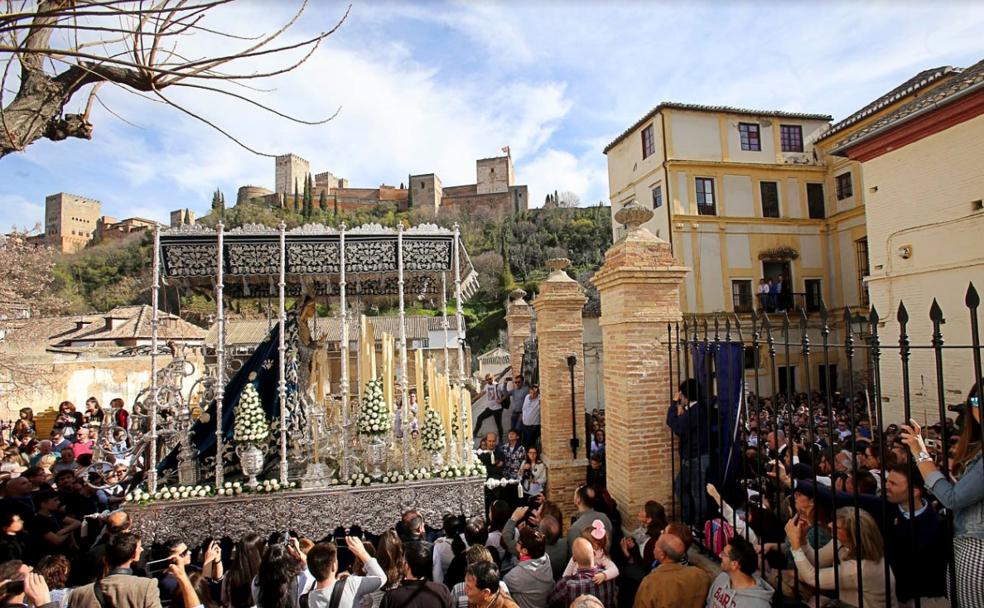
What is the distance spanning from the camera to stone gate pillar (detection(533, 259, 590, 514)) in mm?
7156

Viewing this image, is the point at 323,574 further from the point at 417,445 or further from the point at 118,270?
the point at 118,270

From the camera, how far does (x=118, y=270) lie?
5106 centimetres

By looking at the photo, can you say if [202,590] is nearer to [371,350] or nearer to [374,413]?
[374,413]

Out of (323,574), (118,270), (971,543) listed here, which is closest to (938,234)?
(971,543)

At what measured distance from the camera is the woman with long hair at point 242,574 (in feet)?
11.7

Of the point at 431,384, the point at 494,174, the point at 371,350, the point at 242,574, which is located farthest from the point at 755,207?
the point at 494,174

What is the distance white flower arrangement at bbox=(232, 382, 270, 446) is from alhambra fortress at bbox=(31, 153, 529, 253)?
64466 millimetres

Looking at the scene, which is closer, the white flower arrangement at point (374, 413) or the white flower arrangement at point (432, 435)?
the white flower arrangement at point (374, 413)

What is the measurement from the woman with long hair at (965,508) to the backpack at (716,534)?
152cm

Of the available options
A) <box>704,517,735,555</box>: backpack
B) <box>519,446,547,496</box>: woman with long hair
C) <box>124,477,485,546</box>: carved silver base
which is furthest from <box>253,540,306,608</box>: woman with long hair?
<box>519,446,547,496</box>: woman with long hair

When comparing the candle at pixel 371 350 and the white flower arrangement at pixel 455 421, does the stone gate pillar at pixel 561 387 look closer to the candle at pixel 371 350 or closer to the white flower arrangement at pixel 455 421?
the white flower arrangement at pixel 455 421

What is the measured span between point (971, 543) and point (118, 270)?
2409 inches

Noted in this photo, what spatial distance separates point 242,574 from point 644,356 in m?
3.61

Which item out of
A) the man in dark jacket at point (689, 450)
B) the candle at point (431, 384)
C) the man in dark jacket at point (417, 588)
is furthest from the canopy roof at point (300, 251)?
the man in dark jacket at point (417, 588)
